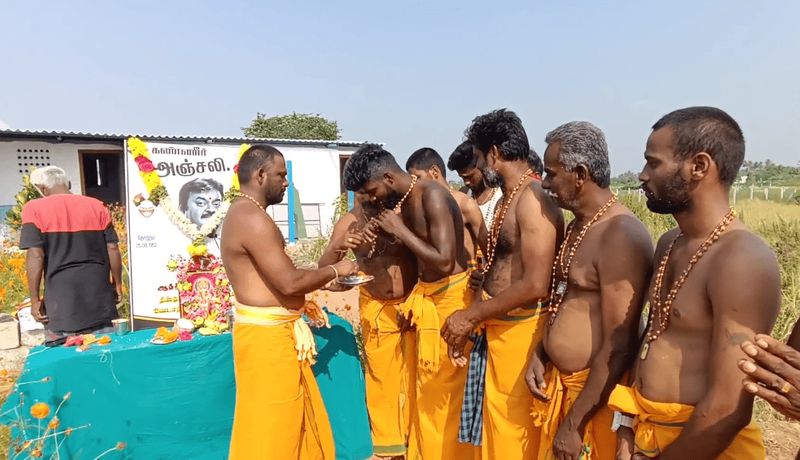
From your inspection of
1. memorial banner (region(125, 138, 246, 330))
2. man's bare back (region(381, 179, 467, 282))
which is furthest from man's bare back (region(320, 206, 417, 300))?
memorial banner (region(125, 138, 246, 330))

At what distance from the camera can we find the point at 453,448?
10.5 ft

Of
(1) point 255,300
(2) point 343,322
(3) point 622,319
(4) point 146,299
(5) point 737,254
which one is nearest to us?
(5) point 737,254

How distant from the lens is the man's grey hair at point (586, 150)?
6.91 ft

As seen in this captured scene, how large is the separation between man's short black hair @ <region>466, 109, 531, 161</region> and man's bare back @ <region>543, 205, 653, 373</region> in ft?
1.94

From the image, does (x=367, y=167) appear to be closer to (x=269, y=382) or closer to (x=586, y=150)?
(x=269, y=382)

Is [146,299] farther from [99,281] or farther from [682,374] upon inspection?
[682,374]

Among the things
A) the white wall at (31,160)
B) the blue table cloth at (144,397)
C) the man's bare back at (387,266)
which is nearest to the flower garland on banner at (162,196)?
the blue table cloth at (144,397)

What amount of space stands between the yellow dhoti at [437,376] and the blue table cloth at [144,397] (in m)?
0.76

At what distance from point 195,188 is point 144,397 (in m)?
4.52

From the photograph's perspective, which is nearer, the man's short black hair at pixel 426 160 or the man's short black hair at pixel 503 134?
the man's short black hair at pixel 503 134

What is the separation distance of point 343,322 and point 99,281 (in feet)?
6.95

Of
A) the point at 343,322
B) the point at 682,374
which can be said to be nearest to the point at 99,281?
the point at 343,322

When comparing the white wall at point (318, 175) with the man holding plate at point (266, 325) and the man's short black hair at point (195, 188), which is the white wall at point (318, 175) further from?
the man holding plate at point (266, 325)

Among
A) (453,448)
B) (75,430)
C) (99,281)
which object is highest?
(99,281)
